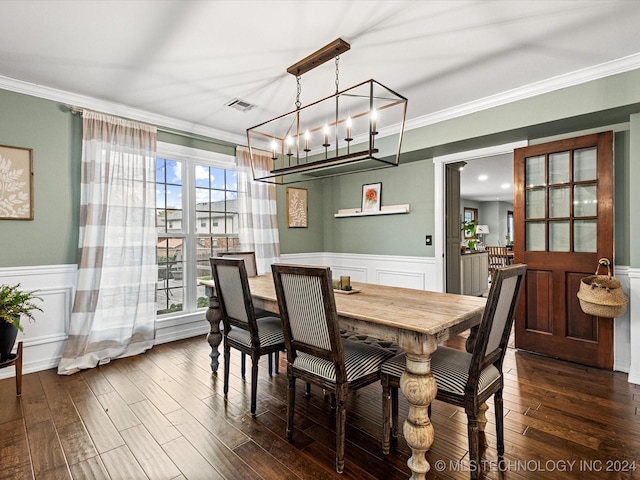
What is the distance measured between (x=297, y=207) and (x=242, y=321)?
294cm

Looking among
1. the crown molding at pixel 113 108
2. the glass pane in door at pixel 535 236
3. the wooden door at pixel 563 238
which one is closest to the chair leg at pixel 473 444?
the wooden door at pixel 563 238

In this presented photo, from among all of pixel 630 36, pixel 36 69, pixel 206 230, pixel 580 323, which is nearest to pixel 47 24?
pixel 36 69

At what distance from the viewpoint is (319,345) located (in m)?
1.82

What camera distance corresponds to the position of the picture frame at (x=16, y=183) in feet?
9.36

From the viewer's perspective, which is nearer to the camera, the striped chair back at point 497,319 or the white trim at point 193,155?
the striped chair back at point 497,319

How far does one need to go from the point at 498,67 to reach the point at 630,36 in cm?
77

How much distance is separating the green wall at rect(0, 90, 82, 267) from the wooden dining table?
87.9 inches

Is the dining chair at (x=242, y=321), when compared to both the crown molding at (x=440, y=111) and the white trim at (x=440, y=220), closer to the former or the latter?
the crown molding at (x=440, y=111)

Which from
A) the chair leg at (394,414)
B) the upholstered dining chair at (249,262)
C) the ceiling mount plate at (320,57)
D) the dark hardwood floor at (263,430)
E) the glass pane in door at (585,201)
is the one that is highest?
the ceiling mount plate at (320,57)

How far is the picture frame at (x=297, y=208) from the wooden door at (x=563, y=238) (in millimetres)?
2858

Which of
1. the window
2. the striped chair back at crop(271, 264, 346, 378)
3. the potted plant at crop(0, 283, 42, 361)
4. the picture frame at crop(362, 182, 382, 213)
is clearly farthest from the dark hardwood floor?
the picture frame at crop(362, 182, 382, 213)

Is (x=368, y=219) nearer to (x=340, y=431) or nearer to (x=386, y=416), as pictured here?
(x=386, y=416)

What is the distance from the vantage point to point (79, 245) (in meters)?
3.15

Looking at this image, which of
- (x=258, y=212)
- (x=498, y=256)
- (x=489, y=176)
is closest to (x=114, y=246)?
(x=258, y=212)
